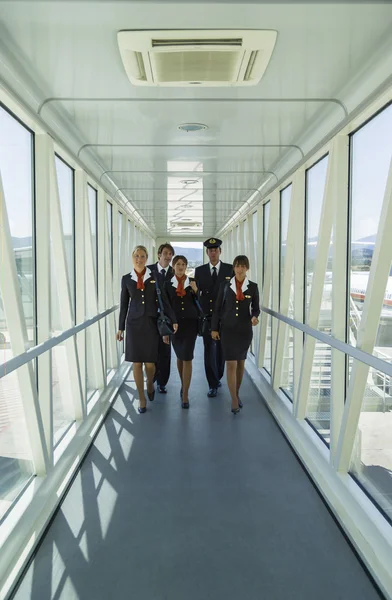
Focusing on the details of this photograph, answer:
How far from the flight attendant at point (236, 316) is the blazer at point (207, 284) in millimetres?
875

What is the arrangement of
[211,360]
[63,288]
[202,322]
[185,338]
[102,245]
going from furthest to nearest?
[102,245]
[211,360]
[202,322]
[185,338]
[63,288]

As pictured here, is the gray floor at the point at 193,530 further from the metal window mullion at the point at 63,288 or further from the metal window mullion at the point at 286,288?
the metal window mullion at the point at 286,288

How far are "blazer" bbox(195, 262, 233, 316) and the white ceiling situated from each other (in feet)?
3.81

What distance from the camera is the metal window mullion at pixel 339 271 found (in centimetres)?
357

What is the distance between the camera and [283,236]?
20.7 feet

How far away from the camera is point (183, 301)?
5.63m

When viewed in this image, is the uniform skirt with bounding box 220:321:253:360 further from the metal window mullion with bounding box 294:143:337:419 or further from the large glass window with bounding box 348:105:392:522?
the large glass window with bounding box 348:105:392:522

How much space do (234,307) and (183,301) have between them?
65cm

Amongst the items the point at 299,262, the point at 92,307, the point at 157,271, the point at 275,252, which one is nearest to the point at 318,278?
the point at 299,262

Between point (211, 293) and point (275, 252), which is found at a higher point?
point (275, 252)

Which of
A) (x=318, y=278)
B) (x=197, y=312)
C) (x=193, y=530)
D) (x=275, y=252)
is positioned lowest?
(x=193, y=530)

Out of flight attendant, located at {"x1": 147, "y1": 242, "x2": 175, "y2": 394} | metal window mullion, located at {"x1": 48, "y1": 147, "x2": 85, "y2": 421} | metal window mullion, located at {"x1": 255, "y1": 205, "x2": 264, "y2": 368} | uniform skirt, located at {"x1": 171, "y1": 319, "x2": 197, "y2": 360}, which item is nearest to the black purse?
uniform skirt, located at {"x1": 171, "y1": 319, "x2": 197, "y2": 360}

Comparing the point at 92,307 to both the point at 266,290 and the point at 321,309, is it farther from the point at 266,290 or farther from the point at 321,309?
the point at 321,309

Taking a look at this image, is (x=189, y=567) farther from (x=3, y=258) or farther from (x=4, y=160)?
(x=4, y=160)
